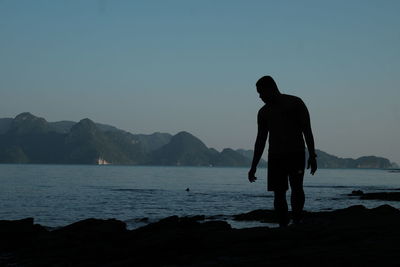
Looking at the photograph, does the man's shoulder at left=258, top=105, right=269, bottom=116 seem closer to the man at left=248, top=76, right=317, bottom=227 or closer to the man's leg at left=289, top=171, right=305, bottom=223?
the man at left=248, top=76, right=317, bottom=227

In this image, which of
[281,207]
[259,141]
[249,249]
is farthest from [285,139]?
[249,249]

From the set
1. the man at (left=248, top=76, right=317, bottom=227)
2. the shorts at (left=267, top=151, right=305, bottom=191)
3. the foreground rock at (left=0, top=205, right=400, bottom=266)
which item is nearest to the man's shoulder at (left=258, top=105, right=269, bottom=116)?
the man at (left=248, top=76, right=317, bottom=227)

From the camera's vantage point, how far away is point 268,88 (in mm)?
8648

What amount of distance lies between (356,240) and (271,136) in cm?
264

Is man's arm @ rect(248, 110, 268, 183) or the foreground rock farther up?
man's arm @ rect(248, 110, 268, 183)

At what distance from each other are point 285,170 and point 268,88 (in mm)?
1413

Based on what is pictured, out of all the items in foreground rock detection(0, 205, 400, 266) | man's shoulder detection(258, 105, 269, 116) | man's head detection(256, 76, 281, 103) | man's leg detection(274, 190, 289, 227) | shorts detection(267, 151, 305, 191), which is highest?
man's head detection(256, 76, 281, 103)

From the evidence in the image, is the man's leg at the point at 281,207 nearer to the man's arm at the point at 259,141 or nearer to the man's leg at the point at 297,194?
the man's leg at the point at 297,194

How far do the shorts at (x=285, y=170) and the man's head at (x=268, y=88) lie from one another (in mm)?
1027

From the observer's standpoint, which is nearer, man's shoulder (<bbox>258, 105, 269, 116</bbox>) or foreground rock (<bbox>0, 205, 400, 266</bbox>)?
foreground rock (<bbox>0, 205, 400, 266</bbox>)

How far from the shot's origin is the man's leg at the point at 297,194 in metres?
8.59

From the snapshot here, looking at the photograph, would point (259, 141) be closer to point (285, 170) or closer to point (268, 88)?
Answer: point (285, 170)

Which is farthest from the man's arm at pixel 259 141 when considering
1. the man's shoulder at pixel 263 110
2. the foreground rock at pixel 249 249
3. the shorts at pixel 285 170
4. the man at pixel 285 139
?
the foreground rock at pixel 249 249

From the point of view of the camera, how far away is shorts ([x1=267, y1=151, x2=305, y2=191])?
851 centimetres
